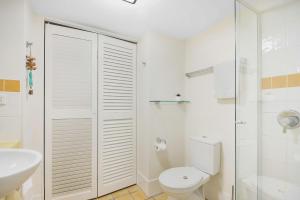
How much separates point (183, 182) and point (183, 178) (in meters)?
0.09

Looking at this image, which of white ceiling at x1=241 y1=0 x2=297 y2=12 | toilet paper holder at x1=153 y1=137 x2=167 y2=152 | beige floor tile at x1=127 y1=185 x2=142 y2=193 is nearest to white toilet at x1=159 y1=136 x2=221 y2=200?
toilet paper holder at x1=153 y1=137 x2=167 y2=152

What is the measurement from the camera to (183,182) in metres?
1.46

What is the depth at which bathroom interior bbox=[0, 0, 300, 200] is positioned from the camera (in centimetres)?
118

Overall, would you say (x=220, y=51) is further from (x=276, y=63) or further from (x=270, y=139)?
(x=270, y=139)

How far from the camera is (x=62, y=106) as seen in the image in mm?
1664

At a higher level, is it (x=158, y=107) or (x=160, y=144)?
(x=158, y=107)

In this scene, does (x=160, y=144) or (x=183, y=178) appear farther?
(x=160, y=144)

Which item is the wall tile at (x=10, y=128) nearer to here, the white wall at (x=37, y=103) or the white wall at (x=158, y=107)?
the white wall at (x=37, y=103)

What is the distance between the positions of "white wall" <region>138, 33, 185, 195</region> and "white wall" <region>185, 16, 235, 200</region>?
0.54ft

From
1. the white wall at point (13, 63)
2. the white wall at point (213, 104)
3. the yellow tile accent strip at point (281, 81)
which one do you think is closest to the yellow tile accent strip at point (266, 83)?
the yellow tile accent strip at point (281, 81)

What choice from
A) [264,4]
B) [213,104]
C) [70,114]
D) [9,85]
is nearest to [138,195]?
[70,114]

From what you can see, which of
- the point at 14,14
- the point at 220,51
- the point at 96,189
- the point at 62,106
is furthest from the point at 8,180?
the point at 220,51

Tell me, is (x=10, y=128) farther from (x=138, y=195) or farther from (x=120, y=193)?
(x=138, y=195)

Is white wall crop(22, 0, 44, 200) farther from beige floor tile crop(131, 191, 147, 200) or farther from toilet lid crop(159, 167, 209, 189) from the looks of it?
toilet lid crop(159, 167, 209, 189)
